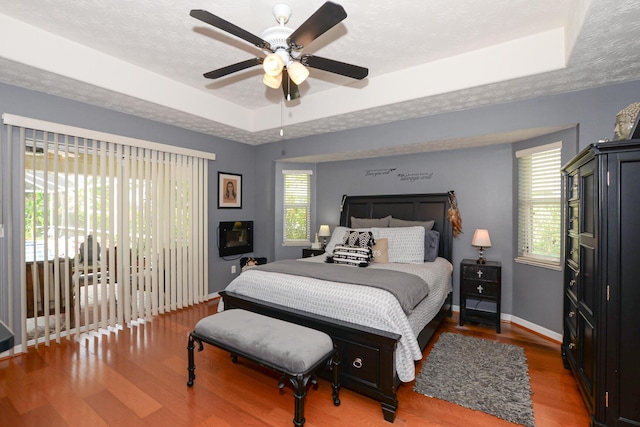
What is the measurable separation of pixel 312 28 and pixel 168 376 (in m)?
2.83

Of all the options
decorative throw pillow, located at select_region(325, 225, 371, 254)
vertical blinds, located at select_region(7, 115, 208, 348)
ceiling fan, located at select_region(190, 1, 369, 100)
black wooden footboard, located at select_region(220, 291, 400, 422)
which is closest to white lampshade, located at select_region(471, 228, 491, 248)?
decorative throw pillow, located at select_region(325, 225, 371, 254)

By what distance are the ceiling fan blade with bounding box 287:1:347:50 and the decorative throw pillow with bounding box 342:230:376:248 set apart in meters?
2.34

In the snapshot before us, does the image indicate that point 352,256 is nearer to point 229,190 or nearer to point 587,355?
point 587,355

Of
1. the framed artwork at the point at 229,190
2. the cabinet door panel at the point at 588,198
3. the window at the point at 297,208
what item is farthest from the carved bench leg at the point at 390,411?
the framed artwork at the point at 229,190

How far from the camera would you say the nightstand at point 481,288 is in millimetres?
3535

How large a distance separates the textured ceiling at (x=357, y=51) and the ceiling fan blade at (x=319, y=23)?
53cm

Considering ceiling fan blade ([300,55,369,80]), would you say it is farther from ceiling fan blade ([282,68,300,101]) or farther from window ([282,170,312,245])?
window ([282,170,312,245])

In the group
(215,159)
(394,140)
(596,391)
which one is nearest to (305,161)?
(215,159)

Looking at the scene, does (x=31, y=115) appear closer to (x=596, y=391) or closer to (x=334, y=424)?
(x=334, y=424)

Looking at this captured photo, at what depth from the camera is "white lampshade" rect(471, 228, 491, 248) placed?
3676 mm

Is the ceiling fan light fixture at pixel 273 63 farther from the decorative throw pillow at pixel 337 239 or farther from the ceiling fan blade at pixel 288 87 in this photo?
the decorative throw pillow at pixel 337 239

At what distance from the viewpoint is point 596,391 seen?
6.17ft

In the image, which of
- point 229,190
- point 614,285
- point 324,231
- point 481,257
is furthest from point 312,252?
point 614,285

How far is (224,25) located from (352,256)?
98.9 inches
